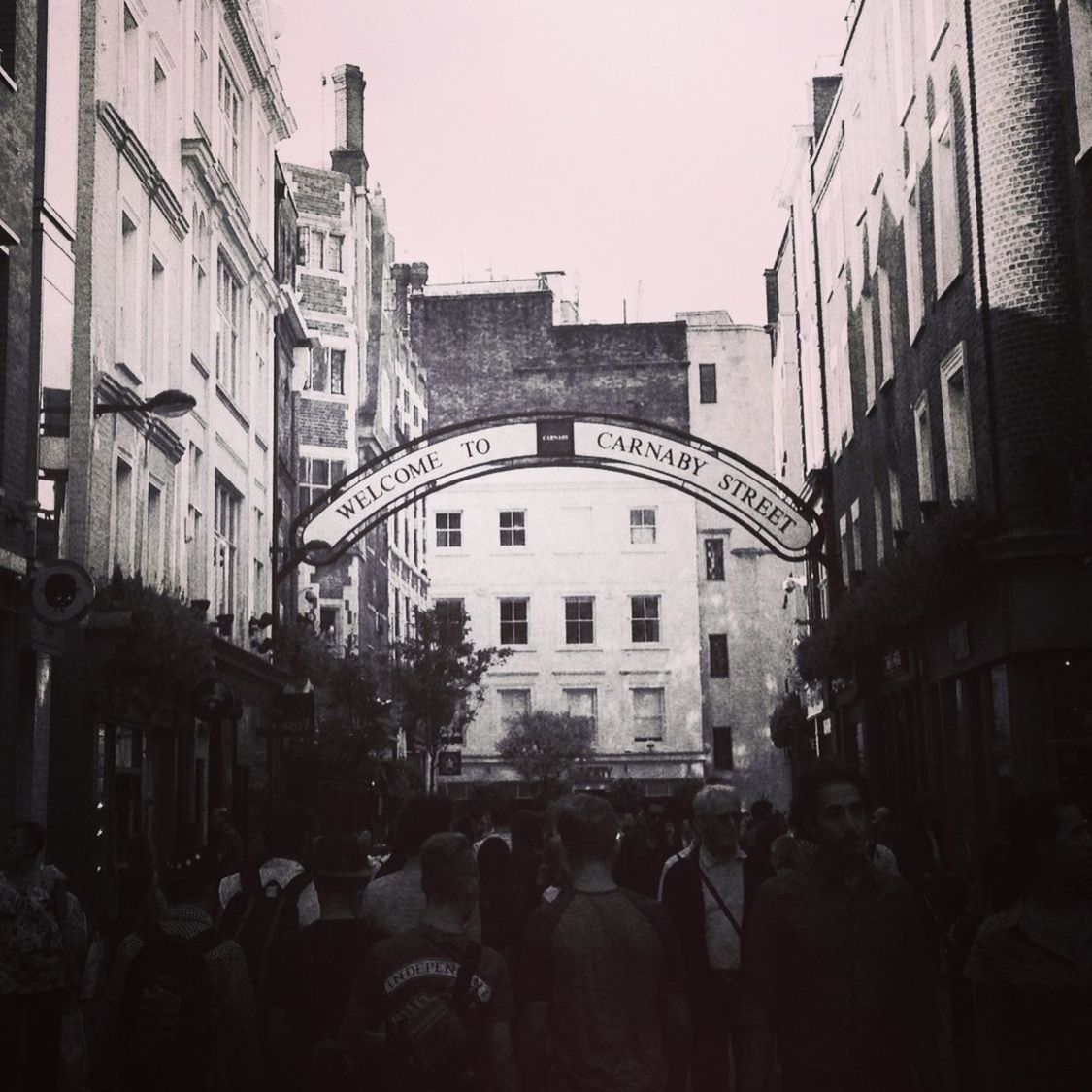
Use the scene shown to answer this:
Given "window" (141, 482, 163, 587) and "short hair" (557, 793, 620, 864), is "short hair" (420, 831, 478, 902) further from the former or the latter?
"window" (141, 482, 163, 587)

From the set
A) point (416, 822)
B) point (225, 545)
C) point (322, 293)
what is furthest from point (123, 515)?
point (322, 293)

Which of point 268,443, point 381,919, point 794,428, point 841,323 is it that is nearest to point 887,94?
point 841,323

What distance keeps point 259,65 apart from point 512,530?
3815 centimetres

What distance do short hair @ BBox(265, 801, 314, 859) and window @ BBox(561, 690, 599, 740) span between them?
2294 inches

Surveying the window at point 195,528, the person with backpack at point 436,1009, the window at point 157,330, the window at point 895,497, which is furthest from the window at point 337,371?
the person with backpack at point 436,1009

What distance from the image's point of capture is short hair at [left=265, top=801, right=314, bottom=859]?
28.8ft

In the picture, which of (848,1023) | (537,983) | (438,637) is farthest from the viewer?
(438,637)

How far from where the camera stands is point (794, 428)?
44062mm

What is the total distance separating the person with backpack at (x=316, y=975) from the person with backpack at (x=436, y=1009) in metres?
0.55

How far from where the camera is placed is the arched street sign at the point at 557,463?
2612 cm

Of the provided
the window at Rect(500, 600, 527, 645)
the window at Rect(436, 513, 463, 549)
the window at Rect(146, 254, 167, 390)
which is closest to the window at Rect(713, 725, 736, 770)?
the window at Rect(500, 600, 527, 645)

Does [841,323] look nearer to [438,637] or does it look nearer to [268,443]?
[268,443]

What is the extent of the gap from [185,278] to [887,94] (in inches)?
431

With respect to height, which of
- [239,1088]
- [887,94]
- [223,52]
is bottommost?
[239,1088]
